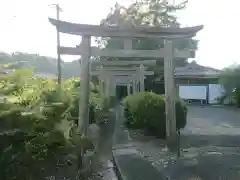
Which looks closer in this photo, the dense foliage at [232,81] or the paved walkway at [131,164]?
the paved walkway at [131,164]

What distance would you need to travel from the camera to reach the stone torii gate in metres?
8.03

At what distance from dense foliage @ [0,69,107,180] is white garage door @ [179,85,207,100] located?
26300 mm

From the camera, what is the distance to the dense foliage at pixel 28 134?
3467 mm

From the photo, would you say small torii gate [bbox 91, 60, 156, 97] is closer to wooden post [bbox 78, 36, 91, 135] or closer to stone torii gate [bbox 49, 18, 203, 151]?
stone torii gate [bbox 49, 18, 203, 151]

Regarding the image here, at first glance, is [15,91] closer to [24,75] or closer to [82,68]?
[24,75]

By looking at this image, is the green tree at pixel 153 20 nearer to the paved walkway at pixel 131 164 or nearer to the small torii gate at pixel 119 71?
the small torii gate at pixel 119 71

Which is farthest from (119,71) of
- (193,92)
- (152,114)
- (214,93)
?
(214,93)

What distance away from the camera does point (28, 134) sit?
3588 millimetres

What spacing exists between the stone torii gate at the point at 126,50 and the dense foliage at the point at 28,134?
3444mm

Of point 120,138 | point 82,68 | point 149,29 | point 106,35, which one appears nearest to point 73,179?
point 82,68

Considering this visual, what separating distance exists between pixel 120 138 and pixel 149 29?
386 centimetres

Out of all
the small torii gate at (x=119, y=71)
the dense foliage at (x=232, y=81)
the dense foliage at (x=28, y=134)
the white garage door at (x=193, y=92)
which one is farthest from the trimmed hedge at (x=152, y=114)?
the white garage door at (x=193, y=92)

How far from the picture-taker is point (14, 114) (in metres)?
3.46

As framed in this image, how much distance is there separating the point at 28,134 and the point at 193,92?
28.0 m
